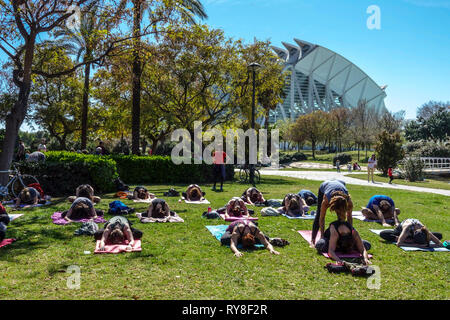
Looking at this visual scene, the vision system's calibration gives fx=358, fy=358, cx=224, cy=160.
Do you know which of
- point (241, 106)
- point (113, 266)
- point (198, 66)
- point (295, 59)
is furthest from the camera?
point (295, 59)

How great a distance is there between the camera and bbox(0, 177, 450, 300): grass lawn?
4.57m

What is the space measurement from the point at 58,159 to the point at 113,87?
12.9 m

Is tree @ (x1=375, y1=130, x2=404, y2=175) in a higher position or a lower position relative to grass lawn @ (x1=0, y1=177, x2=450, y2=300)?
higher

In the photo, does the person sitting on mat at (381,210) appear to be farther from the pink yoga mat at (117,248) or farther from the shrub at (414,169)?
the shrub at (414,169)

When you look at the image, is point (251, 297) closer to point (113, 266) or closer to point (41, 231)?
point (113, 266)

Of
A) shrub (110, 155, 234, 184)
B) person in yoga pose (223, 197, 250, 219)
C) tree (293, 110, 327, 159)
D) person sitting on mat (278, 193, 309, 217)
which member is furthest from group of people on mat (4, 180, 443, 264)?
tree (293, 110, 327, 159)

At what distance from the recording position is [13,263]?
5.61m

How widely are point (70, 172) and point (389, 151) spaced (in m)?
25.3

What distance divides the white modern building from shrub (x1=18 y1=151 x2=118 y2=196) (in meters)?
81.8

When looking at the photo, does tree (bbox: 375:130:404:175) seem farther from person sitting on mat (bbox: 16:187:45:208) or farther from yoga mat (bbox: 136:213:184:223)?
person sitting on mat (bbox: 16:187:45:208)

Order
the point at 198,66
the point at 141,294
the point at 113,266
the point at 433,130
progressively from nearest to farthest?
the point at 141,294
the point at 113,266
the point at 198,66
the point at 433,130

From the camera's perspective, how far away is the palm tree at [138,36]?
12.6 metres

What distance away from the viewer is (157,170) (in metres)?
19.0

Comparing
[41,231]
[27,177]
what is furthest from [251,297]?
[27,177]
